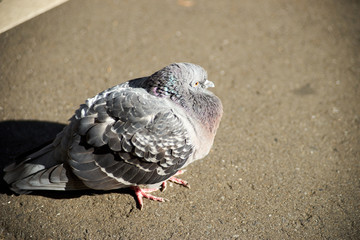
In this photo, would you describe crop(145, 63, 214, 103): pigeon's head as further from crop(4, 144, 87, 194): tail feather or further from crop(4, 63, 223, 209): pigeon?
crop(4, 144, 87, 194): tail feather

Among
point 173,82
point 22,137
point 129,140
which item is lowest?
point 22,137

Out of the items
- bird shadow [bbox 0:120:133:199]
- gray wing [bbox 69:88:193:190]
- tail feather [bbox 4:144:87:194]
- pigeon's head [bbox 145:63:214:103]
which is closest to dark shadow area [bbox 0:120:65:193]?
bird shadow [bbox 0:120:133:199]

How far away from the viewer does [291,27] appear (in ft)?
20.0

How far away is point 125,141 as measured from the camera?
2.95 meters

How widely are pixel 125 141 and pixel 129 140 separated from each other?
0.04 meters

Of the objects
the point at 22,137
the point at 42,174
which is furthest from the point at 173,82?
the point at 22,137

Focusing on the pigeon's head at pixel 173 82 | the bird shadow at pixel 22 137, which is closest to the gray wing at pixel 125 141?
the pigeon's head at pixel 173 82

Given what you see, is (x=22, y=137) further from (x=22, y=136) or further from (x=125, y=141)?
(x=125, y=141)

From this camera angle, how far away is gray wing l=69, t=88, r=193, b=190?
2959 mm

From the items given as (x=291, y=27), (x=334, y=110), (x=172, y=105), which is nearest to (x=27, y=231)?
(x=172, y=105)

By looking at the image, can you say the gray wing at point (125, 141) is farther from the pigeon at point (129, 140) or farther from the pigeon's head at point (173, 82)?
the pigeon's head at point (173, 82)

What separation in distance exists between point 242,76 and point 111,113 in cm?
280

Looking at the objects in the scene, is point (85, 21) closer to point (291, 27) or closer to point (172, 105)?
point (172, 105)

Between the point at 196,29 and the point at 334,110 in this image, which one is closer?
the point at 334,110
